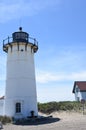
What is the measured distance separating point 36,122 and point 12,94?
4.17 meters

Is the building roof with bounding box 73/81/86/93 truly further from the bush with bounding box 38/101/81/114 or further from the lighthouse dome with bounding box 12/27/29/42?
the lighthouse dome with bounding box 12/27/29/42

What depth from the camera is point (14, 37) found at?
91.9 ft

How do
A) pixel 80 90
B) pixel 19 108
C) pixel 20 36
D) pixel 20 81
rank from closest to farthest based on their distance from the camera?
pixel 19 108 → pixel 20 81 → pixel 20 36 → pixel 80 90

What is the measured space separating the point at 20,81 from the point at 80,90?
20.5 metres

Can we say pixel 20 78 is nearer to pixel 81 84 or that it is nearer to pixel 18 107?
pixel 18 107

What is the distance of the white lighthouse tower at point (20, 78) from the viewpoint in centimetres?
2698

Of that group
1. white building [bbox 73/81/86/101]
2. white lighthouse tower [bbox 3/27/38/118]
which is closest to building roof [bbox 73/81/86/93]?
white building [bbox 73/81/86/101]

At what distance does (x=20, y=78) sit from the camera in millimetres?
27312

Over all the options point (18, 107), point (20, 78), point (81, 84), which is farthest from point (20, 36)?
point (81, 84)

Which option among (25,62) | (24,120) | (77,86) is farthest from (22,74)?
(77,86)

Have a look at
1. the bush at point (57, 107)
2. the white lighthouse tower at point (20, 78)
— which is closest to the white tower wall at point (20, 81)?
the white lighthouse tower at point (20, 78)

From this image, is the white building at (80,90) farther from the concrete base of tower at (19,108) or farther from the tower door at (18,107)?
the tower door at (18,107)

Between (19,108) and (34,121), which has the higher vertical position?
(19,108)

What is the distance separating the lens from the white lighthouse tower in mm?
26984
